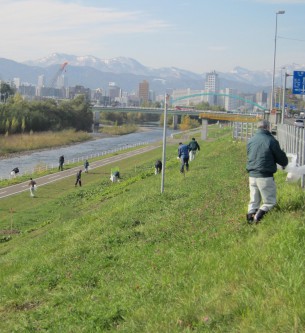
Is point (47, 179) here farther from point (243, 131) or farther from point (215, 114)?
point (215, 114)

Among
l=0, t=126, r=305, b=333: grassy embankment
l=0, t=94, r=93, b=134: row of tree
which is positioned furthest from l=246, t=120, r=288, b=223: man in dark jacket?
l=0, t=94, r=93, b=134: row of tree

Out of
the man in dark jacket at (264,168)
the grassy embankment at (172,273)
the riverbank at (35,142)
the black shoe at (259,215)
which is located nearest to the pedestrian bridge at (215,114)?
the riverbank at (35,142)

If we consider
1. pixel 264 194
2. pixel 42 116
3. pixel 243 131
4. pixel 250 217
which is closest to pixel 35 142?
pixel 42 116

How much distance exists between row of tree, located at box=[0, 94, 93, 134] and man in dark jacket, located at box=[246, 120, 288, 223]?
77002 millimetres

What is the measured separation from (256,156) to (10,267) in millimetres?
5924

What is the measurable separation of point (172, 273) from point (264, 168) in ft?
7.76

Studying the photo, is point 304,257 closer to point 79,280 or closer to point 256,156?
point 256,156

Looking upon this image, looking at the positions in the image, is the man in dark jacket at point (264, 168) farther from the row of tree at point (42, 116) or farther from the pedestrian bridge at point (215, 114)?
the row of tree at point (42, 116)

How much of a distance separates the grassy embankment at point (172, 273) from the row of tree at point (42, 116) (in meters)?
73.9

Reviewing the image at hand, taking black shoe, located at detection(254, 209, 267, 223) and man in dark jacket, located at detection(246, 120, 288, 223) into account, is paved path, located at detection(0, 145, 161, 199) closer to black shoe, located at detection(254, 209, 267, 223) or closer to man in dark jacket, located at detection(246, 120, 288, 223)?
man in dark jacket, located at detection(246, 120, 288, 223)

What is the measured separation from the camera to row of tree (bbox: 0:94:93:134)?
284 ft

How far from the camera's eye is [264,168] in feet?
26.3

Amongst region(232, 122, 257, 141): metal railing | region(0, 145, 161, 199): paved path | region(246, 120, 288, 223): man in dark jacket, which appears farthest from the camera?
region(232, 122, 257, 141): metal railing

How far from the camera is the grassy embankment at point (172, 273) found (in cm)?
503
